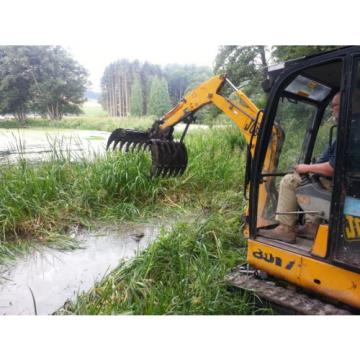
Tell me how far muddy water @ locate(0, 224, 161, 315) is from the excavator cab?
4.43ft

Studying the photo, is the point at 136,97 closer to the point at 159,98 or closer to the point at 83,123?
the point at 159,98

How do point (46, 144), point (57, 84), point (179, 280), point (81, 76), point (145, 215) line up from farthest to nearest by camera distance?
point (81, 76) → point (46, 144) → point (57, 84) → point (145, 215) → point (179, 280)

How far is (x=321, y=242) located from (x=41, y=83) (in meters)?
3.85

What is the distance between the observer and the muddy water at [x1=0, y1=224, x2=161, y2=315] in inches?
97.3

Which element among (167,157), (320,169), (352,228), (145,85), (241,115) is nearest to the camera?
(352,228)

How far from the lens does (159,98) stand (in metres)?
8.01

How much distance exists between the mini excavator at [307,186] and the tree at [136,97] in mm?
5638

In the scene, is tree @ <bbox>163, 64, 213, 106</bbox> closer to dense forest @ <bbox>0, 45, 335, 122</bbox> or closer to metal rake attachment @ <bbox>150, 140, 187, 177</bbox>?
dense forest @ <bbox>0, 45, 335, 122</bbox>

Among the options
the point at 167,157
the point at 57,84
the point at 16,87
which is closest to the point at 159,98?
the point at 57,84

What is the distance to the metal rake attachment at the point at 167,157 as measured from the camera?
3.62 metres

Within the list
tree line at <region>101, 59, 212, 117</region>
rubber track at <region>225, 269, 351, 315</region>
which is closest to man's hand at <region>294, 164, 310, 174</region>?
rubber track at <region>225, 269, 351, 315</region>

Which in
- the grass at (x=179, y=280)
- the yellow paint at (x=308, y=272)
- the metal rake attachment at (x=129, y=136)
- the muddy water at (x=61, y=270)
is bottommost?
the muddy water at (x=61, y=270)

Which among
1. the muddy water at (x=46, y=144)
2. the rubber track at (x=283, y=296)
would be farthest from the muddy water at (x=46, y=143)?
the rubber track at (x=283, y=296)

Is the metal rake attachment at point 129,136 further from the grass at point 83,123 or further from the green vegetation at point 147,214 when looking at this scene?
the grass at point 83,123
